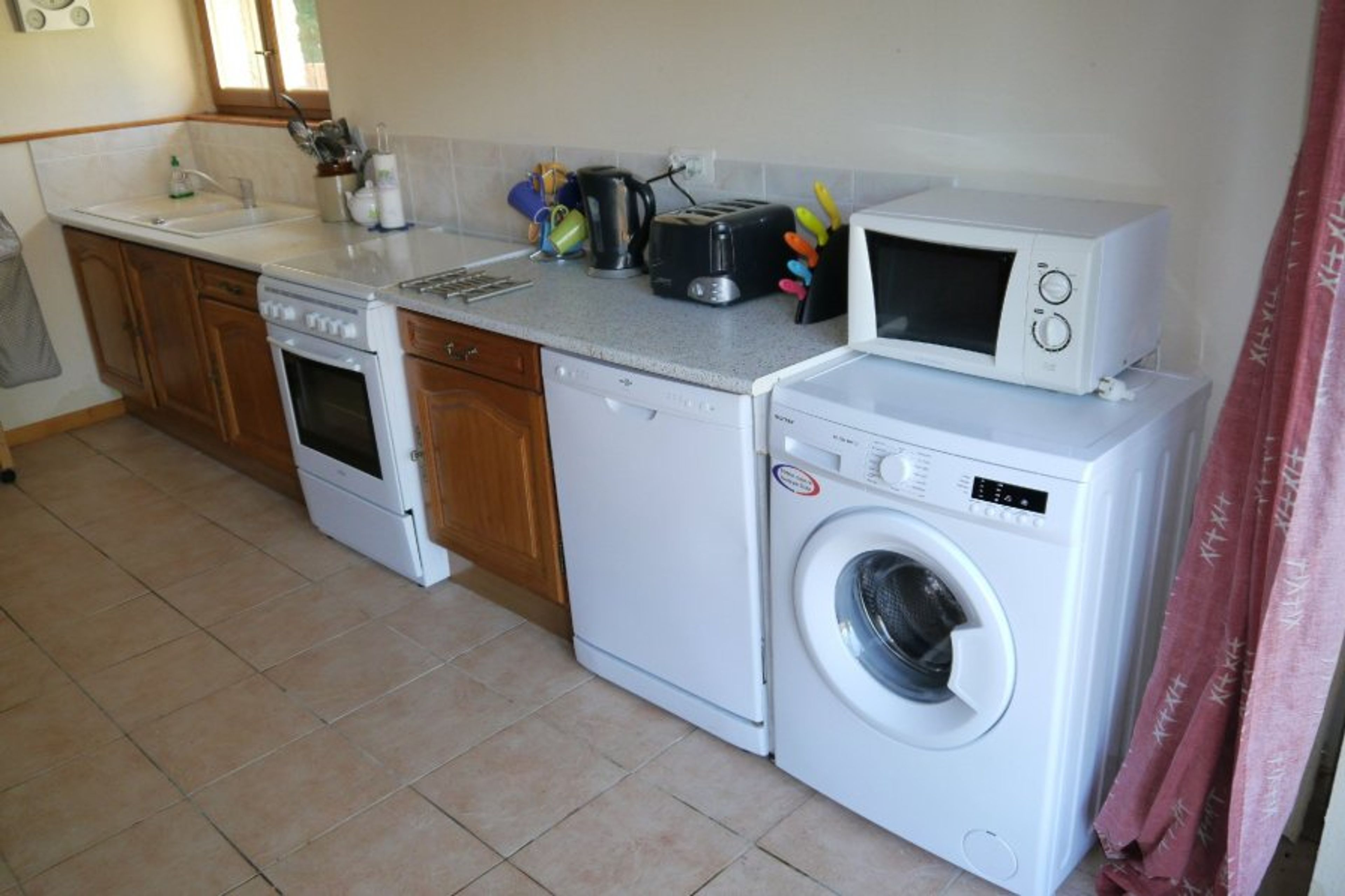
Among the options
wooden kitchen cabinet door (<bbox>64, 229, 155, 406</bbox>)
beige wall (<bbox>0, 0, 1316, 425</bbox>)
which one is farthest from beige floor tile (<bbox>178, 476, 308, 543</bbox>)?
beige wall (<bbox>0, 0, 1316, 425</bbox>)

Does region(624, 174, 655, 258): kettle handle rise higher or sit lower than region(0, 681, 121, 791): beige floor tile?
higher

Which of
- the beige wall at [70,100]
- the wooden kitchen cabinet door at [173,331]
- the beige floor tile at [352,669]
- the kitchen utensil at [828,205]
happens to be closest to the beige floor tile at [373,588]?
the beige floor tile at [352,669]

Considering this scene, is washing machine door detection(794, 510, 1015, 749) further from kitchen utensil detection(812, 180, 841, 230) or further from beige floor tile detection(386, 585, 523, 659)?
beige floor tile detection(386, 585, 523, 659)

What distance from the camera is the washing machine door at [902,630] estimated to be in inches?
64.6

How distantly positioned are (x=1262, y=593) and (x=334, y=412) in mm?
2311

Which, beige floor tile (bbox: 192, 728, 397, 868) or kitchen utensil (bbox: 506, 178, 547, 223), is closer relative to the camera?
beige floor tile (bbox: 192, 728, 397, 868)

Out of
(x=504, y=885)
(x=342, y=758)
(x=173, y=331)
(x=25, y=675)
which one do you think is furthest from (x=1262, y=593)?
(x=173, y=331)

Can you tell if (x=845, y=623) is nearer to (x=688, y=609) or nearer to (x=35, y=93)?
(x=688, y=609)

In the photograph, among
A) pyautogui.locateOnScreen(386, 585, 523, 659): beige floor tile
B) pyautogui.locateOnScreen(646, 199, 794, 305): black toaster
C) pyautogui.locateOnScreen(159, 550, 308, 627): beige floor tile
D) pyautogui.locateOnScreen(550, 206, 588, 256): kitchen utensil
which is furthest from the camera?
pyautogui.locateOnScreen(159, 550, 308, 627): beige floor tile

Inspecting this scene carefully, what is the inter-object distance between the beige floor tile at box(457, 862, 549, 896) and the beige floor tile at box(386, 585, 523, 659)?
2.50ft

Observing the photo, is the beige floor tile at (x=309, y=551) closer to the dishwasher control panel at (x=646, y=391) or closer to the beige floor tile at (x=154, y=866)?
the beige floor tile at (x=154, y=866)

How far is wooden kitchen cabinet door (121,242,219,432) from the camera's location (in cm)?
347

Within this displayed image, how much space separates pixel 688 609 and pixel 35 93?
11.2 feet

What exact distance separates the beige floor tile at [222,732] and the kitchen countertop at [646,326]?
3.21ft
